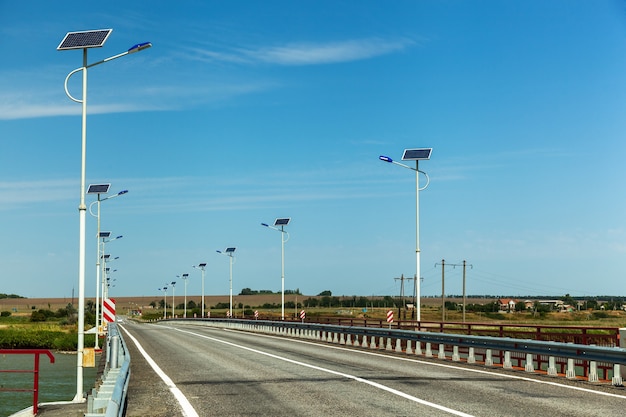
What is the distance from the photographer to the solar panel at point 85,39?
2044 centimetres

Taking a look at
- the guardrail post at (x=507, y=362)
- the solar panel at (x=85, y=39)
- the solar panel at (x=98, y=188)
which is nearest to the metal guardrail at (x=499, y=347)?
the guardrail post at (x=507, y=362)

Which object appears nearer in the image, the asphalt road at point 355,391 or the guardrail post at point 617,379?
the asphalt road at point 355,391

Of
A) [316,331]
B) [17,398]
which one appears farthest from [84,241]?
[316,331]

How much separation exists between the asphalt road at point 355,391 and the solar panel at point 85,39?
858cm

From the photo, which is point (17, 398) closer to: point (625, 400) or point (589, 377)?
point (589, 377)

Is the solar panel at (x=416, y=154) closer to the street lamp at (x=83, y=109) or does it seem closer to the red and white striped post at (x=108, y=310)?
the red and white striped post at (x=108, y=310)

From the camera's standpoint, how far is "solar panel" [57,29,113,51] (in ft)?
67.1

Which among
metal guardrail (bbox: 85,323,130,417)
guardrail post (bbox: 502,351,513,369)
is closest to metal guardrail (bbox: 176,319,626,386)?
guardrail post (bbox: 502,351,513,369)

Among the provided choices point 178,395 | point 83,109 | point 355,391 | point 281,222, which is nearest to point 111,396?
point 178,395

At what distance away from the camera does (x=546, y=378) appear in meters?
19.5

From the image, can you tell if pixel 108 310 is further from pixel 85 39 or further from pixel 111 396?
pixel 111 396

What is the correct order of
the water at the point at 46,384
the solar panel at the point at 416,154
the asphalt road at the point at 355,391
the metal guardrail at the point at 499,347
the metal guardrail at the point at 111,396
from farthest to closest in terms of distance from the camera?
the solar panel at the point at 416,154 < the water at the point at 46,384 < the metal guardrail at the point at 499,347 < the asphalt road at the point at 355,391 < the metal guardrail at the point at 111,396

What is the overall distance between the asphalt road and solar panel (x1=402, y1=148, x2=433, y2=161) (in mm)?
22010

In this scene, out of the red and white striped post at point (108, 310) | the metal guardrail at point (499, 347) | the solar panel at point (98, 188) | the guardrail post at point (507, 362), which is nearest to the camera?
the metal guardrail at point (499, 347)
